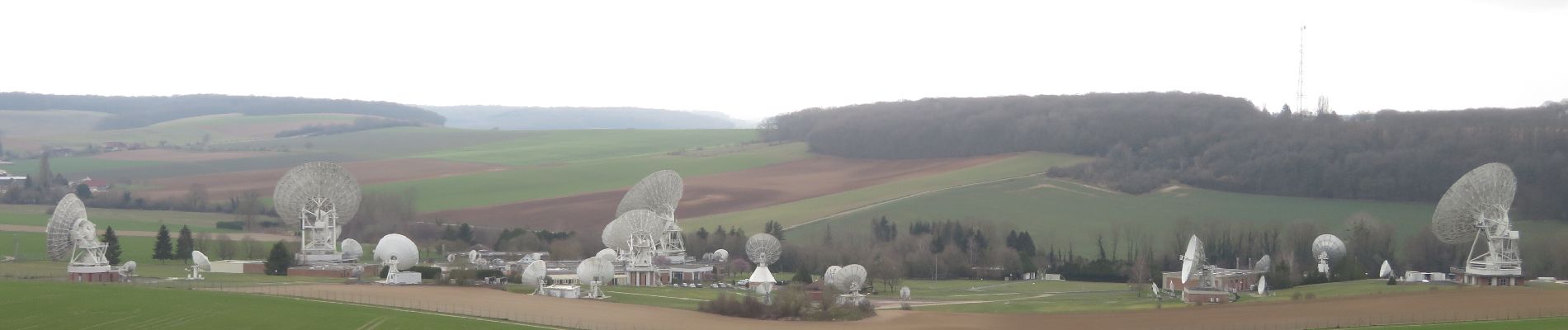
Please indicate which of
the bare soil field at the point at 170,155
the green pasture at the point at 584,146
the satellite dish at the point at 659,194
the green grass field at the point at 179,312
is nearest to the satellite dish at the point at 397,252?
the green grass field at the point at 179,312

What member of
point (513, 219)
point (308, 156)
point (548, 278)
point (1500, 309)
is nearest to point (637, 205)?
point (548, 278)

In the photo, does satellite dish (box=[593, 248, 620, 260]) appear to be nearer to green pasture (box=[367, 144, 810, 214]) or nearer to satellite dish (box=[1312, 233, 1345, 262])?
green pasture (box=[367, 144, 810, 214])

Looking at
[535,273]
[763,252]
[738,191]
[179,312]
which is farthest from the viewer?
[738,191]

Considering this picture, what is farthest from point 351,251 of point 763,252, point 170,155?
point 170,155

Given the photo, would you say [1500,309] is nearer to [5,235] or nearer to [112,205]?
[5,235]

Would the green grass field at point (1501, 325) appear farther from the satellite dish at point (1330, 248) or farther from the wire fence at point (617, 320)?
the satellite dish at point (1330, 248)

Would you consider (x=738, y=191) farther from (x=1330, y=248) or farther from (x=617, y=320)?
(x=617, y=320)

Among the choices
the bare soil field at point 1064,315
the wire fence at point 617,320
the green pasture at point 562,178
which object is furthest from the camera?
the green pasture at point 562,178
